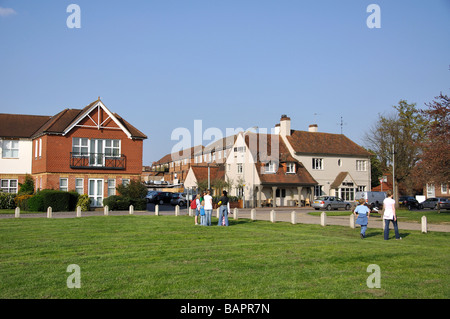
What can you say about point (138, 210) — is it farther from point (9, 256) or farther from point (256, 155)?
point (9, 256)

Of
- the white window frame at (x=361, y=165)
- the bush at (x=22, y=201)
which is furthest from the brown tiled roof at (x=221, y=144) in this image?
the bush at (x=22, y=201)

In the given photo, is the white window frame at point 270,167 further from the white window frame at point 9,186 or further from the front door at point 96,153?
the white window frame at point 9,186

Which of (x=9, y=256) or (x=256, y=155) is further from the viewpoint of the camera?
(x=256, y=155)

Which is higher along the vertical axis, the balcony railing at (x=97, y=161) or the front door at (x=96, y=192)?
the balcony railing at (x=97, y=161)

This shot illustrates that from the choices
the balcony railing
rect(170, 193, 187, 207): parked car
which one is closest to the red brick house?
the balcony railing

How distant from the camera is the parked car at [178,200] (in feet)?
185

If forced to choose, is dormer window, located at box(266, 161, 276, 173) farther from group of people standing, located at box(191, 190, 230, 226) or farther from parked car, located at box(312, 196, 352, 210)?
group of people standing, located at box(191, 190, 230, 226)

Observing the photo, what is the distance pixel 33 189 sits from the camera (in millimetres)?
42688

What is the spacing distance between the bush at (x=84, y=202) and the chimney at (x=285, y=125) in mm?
31999

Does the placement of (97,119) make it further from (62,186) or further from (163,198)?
(163,198)

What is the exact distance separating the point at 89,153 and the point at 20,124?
10.8 meters

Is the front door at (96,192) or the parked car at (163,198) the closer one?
the front door at (96,192)
